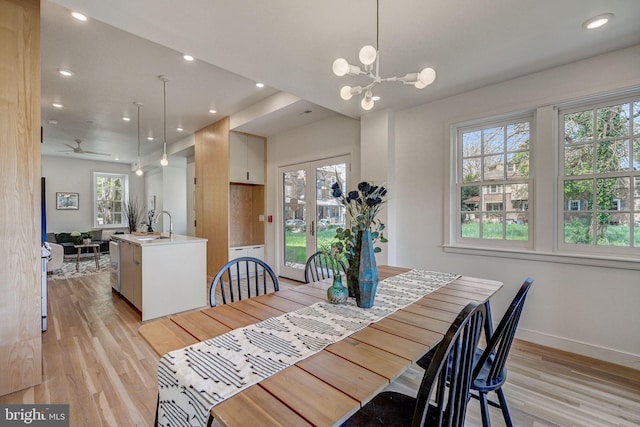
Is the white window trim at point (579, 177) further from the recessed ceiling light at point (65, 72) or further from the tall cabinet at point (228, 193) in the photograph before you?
the recessed ceiling light at point (65, 72)

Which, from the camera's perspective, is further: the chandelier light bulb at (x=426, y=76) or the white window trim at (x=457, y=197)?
the white window trim at (x=457, y=197)

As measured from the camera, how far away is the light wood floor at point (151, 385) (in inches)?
69.6

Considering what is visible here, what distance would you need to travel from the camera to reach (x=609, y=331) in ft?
7.75

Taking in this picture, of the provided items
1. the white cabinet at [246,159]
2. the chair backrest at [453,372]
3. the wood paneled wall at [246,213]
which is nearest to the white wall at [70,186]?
the wood paneled wall at [246,213]

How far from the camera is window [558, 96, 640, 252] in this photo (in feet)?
7.63

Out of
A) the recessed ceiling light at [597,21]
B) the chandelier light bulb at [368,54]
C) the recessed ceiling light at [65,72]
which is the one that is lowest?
the chandelier light bulb at [368,54]

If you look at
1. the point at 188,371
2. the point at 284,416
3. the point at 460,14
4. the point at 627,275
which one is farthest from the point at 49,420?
the point at 627,275

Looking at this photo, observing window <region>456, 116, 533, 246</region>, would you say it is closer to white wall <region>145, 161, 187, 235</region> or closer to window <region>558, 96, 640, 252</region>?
window <region>558, 96, 640, 252</region>

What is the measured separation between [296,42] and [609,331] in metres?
3.47

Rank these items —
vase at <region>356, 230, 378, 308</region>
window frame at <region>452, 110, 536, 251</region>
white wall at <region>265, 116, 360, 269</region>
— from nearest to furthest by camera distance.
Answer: vase at <region>356, 230, 378, 308</region> < window frame at <region>452, 110, 536, 251</region> < white wall at <region>265, 116, 360, 269</region>

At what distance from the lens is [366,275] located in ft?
4.83

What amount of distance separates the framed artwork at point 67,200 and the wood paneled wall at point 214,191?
5661mm

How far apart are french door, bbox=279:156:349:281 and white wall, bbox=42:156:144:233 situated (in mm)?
7391

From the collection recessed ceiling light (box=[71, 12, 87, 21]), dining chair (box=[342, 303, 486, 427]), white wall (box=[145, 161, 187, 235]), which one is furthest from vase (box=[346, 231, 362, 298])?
white wall (box=[145, 161, 187, 235])
